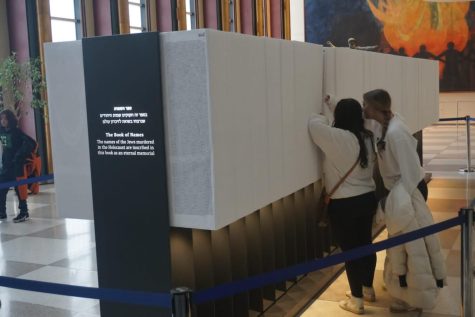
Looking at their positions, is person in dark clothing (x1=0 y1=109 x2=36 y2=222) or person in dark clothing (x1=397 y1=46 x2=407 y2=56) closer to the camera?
person in dark clothing (x1=0 y1=109 x2=36 y2=222)

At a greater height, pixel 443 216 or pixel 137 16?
pixel 137 16

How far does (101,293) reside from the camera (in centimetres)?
355

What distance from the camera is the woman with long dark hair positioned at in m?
5.48

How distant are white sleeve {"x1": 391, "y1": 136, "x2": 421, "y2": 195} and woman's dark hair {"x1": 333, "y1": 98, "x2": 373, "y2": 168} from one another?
0.96 ft

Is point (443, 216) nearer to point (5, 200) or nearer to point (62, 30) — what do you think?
point (5, 200)

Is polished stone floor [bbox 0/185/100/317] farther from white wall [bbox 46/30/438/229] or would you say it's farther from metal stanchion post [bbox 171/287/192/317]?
metal stanchion post [bbox 171/287/192/317]

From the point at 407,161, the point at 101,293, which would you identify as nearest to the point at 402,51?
the point at 407,161

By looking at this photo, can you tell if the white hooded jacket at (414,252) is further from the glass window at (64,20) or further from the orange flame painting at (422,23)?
the orange flame painting at (422,23)

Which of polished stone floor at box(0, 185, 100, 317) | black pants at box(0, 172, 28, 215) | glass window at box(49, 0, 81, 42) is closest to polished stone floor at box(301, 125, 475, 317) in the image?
polished stone floor at box(0, 185, 100, 317)

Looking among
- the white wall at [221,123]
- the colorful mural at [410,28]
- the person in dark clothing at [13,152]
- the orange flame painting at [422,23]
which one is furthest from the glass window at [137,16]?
the white wall at [221,123]

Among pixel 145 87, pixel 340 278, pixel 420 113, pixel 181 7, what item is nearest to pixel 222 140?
pixel 145 87

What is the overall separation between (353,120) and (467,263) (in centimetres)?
156

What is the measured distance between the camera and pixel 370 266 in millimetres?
5930

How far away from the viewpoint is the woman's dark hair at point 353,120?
17.9ft
